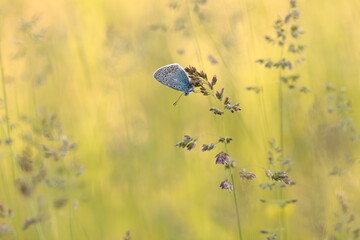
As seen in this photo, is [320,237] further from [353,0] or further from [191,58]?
[353,0]

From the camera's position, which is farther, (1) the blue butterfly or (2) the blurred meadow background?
(2) the blurred meadow background

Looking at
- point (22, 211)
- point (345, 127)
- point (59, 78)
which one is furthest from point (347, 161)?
point (59, 78)

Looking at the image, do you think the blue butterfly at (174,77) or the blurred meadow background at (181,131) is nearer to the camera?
the blue butterfly at (174,77)

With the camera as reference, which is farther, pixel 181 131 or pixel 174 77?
pixel 181 131
